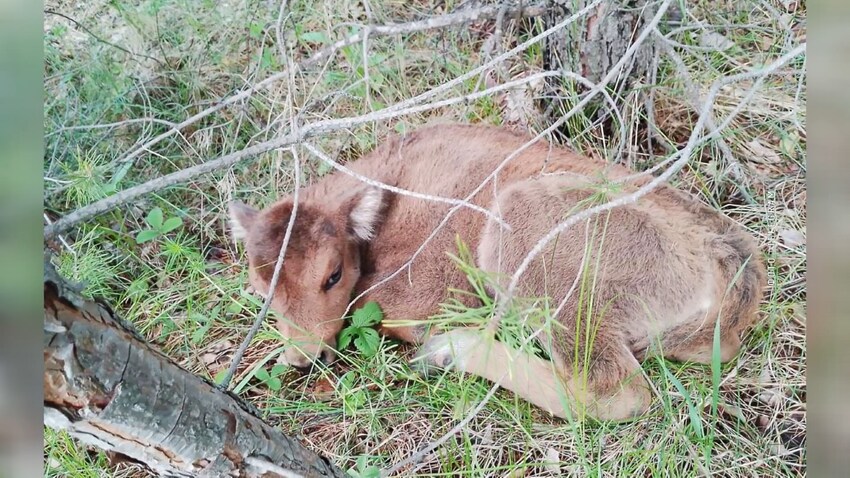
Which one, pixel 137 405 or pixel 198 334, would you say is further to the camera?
pixel 198 334

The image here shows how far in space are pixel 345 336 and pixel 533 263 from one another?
0.52 m

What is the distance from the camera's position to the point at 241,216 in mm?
1868

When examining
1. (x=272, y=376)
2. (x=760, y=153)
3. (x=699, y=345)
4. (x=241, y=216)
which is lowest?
(x=699, y=345)

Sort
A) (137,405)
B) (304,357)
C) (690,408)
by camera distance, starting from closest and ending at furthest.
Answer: (137,405), (690,408), (304,357)

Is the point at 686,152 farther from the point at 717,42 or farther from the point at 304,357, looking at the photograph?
the point at 304,357

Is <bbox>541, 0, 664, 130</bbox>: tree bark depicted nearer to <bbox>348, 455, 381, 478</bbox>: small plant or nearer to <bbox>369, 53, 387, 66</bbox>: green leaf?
<bbox>369, 53, 387, 66</bbox>: green leaf

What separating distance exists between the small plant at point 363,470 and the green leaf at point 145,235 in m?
0.78

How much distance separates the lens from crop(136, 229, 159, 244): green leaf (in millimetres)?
1897

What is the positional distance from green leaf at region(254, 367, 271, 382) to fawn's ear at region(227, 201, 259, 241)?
1.12 ft

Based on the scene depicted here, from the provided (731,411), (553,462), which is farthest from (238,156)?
(731,411)

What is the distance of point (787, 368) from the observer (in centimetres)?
177

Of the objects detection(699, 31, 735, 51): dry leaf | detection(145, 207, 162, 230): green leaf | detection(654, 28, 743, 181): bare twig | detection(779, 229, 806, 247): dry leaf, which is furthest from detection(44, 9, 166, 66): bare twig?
detection(779, 229, 806, 247): dry leaf
